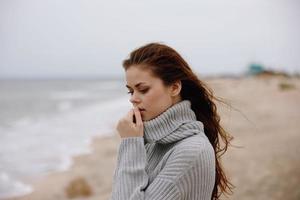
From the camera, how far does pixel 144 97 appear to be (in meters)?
1.40

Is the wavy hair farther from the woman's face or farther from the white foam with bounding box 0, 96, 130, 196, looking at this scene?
the white foam with bounding box 0, 96, 130, 196

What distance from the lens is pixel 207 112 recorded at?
158cm

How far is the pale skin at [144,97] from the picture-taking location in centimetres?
141

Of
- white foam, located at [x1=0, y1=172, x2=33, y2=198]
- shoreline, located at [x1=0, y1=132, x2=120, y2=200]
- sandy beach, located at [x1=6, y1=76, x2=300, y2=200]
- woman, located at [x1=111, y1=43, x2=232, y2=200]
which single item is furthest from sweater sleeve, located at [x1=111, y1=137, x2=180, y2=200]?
white foam, located at [x1=0, y1=172, x2=33, y2=198]

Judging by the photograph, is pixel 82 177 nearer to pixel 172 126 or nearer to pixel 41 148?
pixel 41 148

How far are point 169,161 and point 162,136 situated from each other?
91mm

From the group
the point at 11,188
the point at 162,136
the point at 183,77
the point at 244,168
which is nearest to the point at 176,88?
the point at 183,77

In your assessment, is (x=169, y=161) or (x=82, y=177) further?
(x=82, y=177)

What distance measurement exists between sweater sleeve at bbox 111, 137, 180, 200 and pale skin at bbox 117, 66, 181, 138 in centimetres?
3

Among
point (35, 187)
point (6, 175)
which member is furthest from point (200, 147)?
point (6, 175)

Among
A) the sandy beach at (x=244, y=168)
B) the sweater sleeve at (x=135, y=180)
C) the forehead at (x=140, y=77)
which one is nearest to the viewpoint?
the sweater sleeve at (x=135, y=180)

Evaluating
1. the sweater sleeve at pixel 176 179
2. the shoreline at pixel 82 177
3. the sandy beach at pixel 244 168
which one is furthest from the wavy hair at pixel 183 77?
the shoreline at pixel 82 177

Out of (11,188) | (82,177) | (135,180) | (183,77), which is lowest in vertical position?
(11,188)

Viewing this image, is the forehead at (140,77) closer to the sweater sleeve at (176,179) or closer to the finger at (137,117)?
the finger at (137,117)
